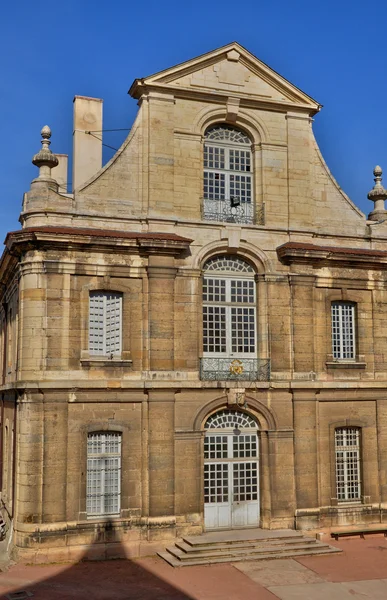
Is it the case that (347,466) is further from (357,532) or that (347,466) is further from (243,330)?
(243,330)

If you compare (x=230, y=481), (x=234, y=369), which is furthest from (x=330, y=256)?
(x=230, y=481)

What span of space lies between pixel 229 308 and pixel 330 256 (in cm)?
357

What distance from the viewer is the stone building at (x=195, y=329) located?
18.4 m

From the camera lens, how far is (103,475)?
61.0 feet

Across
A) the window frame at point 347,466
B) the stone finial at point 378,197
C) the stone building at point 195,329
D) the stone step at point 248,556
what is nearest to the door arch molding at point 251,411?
the stone building at point 195,329

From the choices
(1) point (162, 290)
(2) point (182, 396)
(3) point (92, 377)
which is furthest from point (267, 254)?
(3) point (92, 377)

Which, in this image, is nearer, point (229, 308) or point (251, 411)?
point (251, 411)

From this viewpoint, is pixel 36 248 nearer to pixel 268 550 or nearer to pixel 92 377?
pixel 92 377

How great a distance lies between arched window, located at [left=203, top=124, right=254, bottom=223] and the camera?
20844mm

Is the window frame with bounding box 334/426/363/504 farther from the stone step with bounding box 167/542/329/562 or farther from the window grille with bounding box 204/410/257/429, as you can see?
the window grille with bounding box 204/410/257/429

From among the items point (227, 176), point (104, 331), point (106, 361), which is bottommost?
point (106, 361)

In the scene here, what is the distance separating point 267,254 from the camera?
68.1 ft

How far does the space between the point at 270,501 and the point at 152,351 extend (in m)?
5.53

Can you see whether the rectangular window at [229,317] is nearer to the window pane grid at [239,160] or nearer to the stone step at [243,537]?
the window pane grid at [239,160]
